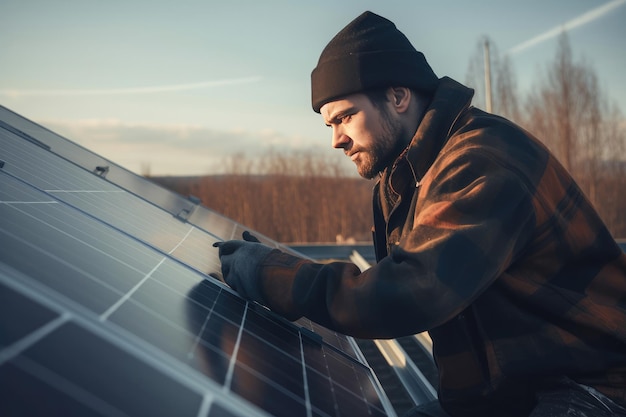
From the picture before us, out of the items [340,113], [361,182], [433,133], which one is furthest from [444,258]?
[361,182]

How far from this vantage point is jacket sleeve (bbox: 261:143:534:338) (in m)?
1.80

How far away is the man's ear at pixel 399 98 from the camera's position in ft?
8.45

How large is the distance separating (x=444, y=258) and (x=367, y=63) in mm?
1045

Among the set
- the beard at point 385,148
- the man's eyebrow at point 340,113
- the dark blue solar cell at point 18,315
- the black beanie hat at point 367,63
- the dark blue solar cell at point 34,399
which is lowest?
the dark blue solar cell at point 34,399

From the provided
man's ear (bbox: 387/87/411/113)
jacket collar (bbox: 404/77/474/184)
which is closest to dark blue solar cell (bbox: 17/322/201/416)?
jacket collar (bbox: 404/77/474/184)

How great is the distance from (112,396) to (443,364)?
1.49 meters

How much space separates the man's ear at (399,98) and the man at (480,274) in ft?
0.13

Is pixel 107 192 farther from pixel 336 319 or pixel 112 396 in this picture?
pixel 112 396

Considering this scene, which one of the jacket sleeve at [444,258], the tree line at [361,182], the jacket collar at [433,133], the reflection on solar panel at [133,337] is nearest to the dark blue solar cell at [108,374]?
the reflection on solar panel at [133,337]

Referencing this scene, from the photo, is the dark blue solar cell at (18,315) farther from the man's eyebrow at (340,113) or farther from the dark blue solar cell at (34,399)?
the man's eyebrow at (340,113)

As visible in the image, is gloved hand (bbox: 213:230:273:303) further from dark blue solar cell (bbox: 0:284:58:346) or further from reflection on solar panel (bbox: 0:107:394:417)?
dark blue solar cell (bbox: 0:284:58:346)

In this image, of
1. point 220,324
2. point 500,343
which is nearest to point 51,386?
point 220,324

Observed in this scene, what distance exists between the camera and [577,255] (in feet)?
6.91

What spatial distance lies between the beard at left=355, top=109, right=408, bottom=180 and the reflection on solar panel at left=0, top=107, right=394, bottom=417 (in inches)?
30.5
